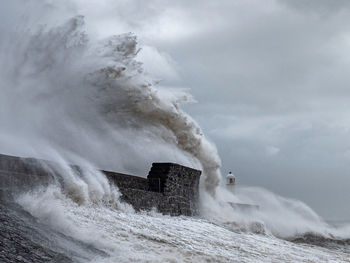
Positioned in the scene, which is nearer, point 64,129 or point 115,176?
point 115,176

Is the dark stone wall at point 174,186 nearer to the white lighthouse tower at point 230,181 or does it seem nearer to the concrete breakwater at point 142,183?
the concrete breakwater at point 142,183

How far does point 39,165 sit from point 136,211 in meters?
2.55

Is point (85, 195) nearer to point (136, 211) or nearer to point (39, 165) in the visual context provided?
point (39, 165)

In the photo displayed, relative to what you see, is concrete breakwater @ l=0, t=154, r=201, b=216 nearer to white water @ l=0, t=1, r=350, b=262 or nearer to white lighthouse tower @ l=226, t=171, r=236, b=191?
white water @ l=0, t=1, r=350, b=262

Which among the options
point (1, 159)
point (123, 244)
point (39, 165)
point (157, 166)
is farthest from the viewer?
point (157, 166)

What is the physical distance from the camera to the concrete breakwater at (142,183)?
8062 mm

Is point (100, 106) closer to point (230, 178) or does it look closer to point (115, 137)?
point (115, 137)

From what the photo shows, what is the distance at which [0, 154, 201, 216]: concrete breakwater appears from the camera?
26.5ft

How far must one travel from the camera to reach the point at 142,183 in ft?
42.1

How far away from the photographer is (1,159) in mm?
8352

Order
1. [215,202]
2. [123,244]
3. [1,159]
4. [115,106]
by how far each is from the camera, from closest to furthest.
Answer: [123,244] → [1,159] → [115,106] → [215,202]

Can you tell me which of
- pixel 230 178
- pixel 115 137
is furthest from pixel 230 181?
pixel 115 137

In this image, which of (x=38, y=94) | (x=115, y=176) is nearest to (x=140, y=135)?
(x=38, y=94)

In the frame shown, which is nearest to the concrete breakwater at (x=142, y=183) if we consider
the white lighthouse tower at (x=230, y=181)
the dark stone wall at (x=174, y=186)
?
the dark stone wall at (x=174, y=186)
